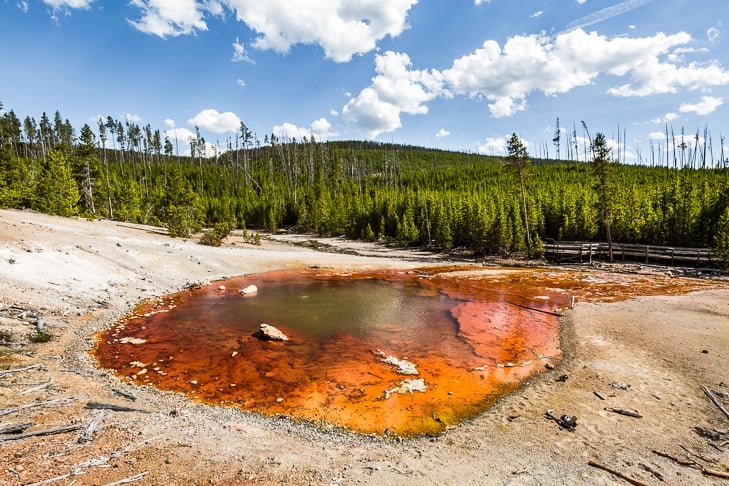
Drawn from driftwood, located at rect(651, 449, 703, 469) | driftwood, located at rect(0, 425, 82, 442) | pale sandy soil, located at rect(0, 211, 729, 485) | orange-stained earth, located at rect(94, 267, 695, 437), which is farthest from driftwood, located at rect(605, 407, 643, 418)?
driftwood, located at rect(0, 425, 82, 442)

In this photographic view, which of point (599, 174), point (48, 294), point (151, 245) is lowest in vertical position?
point (48, 294)

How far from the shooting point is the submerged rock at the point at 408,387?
37.7ft

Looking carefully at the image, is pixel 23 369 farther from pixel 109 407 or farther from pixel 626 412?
pixel 626 412

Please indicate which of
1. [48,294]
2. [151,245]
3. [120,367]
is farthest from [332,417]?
[151,245]

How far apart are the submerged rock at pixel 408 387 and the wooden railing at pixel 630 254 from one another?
34740mm

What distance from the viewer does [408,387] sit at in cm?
1176

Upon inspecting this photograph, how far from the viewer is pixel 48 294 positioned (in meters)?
17.9

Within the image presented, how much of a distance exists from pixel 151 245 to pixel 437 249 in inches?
1401

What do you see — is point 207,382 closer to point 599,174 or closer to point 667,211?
point 599,174

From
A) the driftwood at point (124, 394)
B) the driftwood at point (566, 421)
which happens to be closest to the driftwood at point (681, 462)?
the driftwood at point (566, 421)

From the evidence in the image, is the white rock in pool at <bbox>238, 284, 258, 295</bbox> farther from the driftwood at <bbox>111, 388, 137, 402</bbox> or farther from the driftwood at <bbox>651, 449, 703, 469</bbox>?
the driftwood at <bbox>651, 449, 703, 469</bbox>

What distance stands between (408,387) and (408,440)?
3.10 metres

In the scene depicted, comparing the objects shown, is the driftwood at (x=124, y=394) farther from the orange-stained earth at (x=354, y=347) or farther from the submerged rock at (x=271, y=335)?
the submerged rock at (x=271, y=335)

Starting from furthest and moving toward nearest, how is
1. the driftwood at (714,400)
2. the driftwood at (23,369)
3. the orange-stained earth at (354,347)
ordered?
the orange-stained earth at (354,347), the driftwood at (23,369), the driftwood at (714,400)
